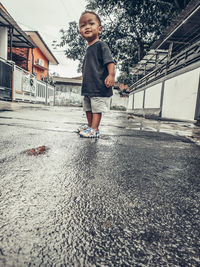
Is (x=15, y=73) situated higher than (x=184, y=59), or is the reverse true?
(x=184, y=59)

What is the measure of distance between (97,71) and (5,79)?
18.9 feet

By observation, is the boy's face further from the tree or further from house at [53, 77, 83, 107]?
house at [53, 77, 83, 107]

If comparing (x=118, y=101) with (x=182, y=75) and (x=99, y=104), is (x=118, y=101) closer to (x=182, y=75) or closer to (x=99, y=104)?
(x=182, y=75)

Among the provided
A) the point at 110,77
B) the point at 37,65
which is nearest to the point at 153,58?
the point at 110,77

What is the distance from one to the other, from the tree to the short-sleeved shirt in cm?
1226

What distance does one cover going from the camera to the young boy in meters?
2.23

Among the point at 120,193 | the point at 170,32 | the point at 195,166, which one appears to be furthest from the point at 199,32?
the point at 120,193

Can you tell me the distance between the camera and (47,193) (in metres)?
0.68

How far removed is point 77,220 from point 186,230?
11.9 inches

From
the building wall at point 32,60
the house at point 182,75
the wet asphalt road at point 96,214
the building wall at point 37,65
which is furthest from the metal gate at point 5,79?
the building wall at point 37,65

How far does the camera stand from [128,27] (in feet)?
51.8

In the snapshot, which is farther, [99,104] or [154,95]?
[154,95]

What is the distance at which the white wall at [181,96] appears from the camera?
18.5 ft

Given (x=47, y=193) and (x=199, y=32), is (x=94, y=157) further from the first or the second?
(x=199, y=32)
